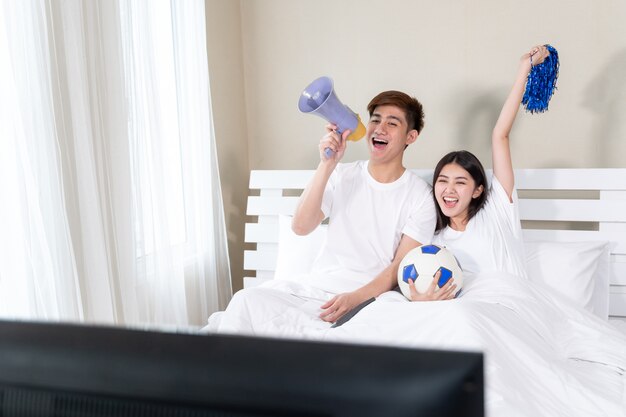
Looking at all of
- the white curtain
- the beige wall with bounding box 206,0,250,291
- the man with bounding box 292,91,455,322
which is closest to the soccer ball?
the man with bounding box 292,91,455,322

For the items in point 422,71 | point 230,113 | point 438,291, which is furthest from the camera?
point 230,113

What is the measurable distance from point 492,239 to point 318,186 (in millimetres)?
691

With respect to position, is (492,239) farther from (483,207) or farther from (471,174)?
(471,174)

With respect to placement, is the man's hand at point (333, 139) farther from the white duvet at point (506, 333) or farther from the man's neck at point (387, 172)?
the white duvet at point (506, 333)

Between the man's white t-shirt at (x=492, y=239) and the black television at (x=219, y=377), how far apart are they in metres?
1.99

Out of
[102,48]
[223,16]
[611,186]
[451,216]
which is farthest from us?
[223,16]

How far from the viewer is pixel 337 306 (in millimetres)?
2092

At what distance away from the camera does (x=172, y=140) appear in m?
2.62

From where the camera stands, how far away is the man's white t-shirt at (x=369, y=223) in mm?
2335

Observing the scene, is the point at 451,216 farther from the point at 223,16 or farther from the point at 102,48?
the point at 223,16

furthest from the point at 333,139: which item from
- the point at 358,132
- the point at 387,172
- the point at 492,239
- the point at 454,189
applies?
the point at 492,239

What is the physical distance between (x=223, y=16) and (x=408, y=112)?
49.8 inches

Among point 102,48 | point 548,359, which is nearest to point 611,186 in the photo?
point 548,359

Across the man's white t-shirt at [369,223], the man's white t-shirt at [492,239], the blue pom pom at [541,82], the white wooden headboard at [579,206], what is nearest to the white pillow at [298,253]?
the man's white t-shirt at [369,223]
